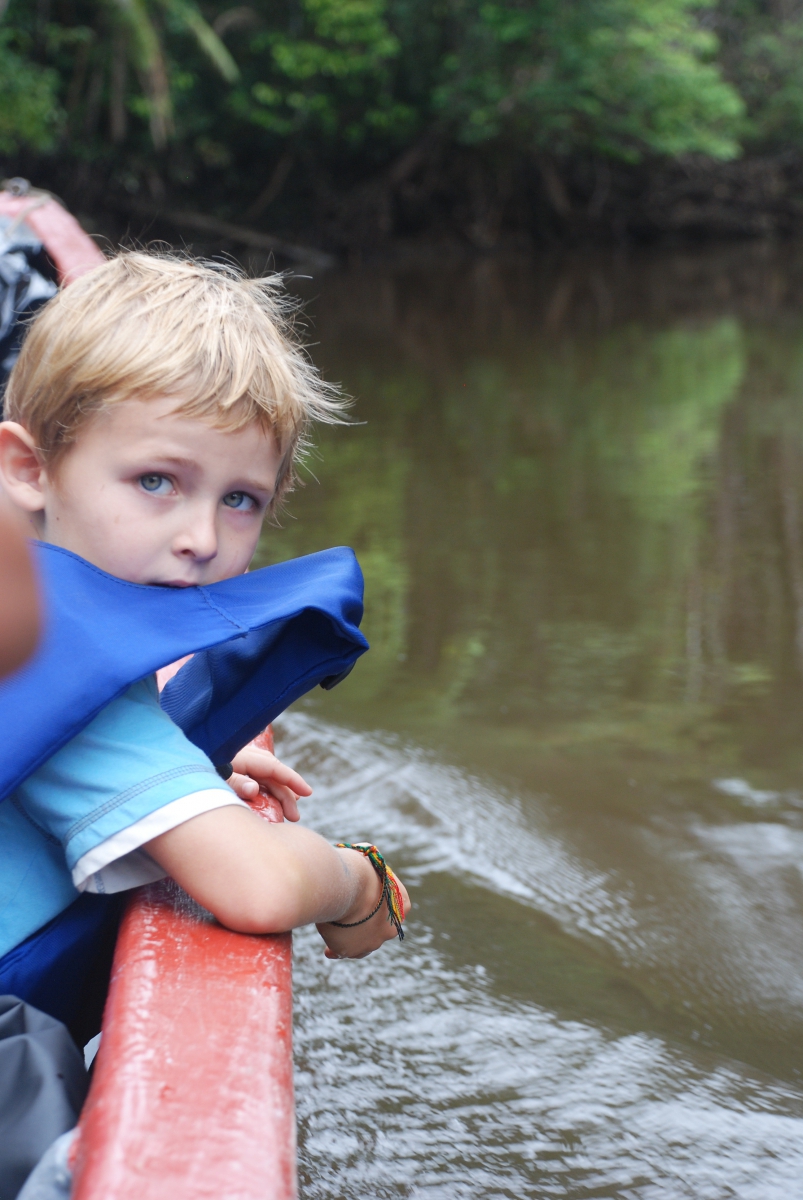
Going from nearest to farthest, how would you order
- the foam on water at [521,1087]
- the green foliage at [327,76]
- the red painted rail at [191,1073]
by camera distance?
the red painted rail at [191,1073], the foam on water at [521,1087], the green foliage at [327,76]

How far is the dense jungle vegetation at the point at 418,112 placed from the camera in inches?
695

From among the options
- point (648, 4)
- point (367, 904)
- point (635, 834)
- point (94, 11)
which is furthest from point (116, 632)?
point (648, 4)

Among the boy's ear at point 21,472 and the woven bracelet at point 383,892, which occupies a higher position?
the boy's ear at point 21,472

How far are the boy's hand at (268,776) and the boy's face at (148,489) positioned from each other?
33 centimetres

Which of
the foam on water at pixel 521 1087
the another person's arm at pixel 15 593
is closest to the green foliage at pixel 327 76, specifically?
the foam on water at pixel 521 1087

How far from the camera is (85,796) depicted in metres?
0.99

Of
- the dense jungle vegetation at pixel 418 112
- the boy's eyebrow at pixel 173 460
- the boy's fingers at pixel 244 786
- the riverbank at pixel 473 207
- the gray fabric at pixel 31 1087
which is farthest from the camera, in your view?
the riverbank at pixel 473 207

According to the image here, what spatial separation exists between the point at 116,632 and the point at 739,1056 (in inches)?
53.0

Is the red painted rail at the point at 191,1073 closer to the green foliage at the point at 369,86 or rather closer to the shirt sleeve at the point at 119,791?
the shirt sleeve at the point at 119,791

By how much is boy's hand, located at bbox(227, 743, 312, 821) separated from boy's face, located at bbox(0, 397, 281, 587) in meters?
0.33

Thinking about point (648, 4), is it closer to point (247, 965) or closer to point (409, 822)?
point (409, 822)

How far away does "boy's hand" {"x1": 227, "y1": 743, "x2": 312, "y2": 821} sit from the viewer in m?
1.45

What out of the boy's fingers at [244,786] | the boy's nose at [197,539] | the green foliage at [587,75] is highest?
the green foliage at [587,75]

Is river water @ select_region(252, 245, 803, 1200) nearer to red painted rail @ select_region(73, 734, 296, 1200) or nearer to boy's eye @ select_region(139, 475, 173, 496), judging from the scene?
red painted rail @ select_region(73, 734, 296, 1200)
